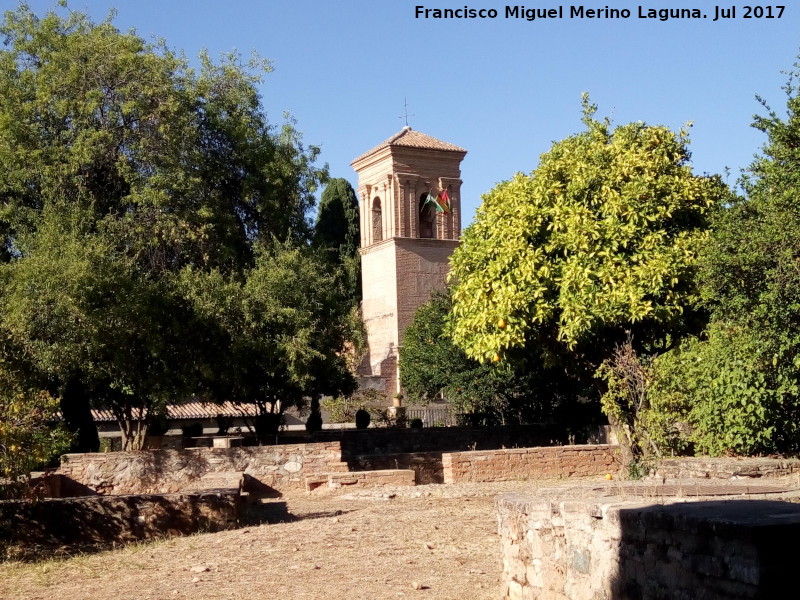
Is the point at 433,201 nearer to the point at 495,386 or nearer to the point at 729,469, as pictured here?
the point at 495,386

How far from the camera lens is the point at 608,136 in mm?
19016

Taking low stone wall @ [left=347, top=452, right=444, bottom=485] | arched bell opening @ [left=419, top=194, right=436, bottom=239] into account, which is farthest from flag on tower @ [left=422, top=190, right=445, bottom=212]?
low stone wall @ [left=347, top=452, right=444, bottom=485]

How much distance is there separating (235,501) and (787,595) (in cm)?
868

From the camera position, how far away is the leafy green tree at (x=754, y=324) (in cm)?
1277

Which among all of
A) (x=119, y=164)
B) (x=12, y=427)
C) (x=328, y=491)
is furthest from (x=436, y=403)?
(x=12, y=427)

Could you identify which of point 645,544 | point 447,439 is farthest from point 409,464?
point 645,544

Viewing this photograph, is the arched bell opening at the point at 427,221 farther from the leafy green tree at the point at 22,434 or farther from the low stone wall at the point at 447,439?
the leafy green tree at the point at 22,434

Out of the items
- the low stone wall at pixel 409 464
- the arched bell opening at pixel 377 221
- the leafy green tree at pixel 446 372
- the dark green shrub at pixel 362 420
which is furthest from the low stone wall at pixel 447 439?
the arched bell opening at pixel 377 221

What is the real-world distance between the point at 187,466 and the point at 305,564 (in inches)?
323

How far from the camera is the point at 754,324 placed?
1317 cm

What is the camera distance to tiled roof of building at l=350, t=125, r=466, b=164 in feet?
149

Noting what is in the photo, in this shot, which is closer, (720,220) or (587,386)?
(720,220)

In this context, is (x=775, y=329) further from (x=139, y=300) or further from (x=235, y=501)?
(x=139, y=300)

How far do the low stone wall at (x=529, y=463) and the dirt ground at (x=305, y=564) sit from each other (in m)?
4.31
